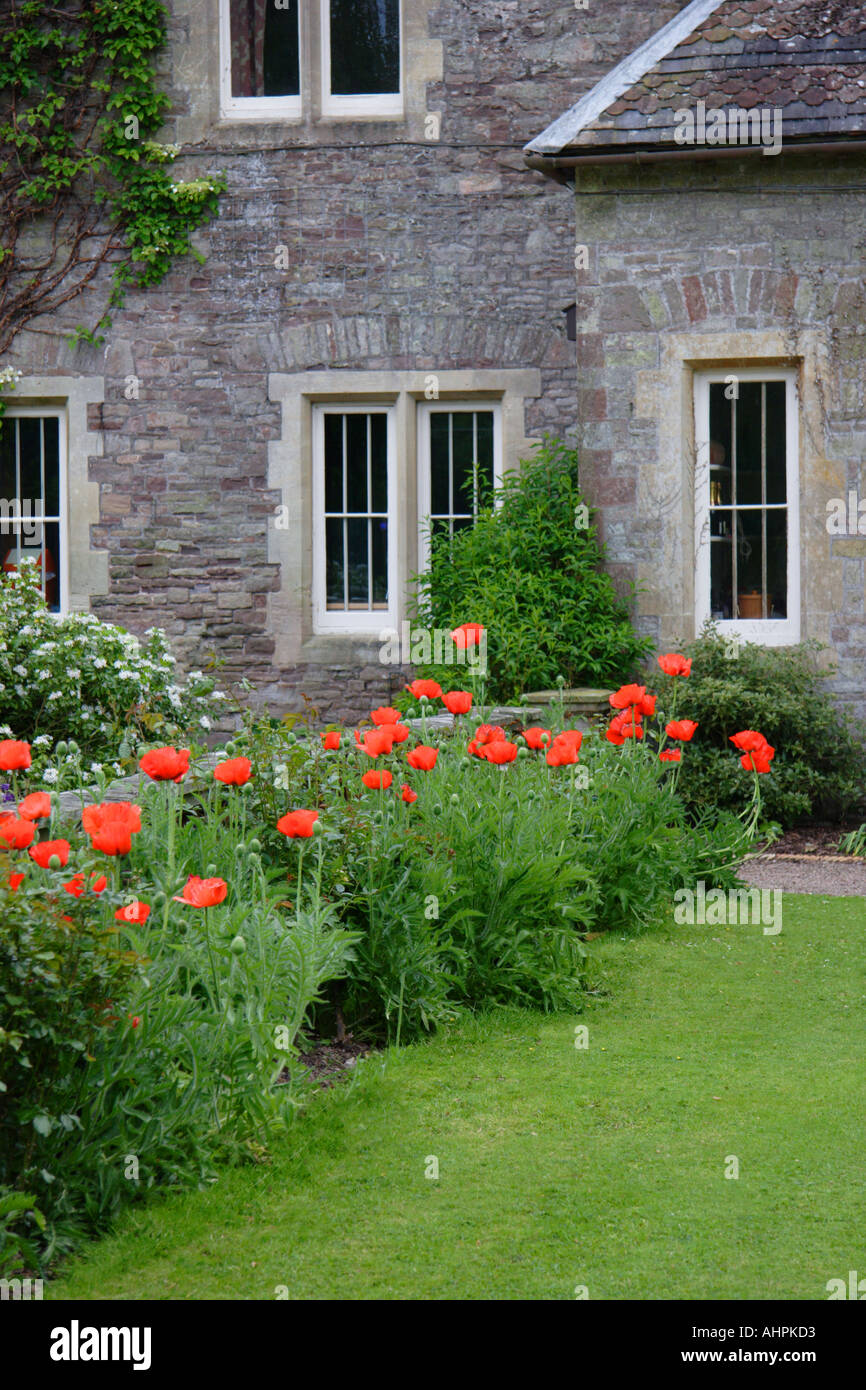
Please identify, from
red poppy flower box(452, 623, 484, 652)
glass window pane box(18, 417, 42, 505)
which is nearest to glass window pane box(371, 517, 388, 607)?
glass window pane box(18, 417, 42, 505)

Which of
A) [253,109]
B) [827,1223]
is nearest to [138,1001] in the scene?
[827,1223]

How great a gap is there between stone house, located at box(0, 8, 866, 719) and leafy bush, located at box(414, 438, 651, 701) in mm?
314

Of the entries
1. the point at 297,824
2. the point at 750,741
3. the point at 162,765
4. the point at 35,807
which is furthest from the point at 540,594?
the point at 35,807

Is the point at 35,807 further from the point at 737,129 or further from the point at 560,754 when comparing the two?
the point at 737,129

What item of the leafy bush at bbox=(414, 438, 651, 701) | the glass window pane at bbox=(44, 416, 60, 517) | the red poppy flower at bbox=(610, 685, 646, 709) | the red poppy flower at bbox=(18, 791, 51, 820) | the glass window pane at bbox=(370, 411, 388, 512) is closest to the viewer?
the red poppy flower at bbox=(18, 791, 51, 820)

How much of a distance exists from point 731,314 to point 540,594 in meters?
2.18

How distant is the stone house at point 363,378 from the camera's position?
9.77 meters

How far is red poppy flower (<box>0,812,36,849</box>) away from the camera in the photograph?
10.6 ft

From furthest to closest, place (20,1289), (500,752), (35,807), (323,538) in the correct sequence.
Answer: (323,538) < (500,752) < (35,807) < (20,1289)

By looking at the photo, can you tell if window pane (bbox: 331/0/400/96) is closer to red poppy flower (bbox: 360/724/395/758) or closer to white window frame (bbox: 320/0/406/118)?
white window frame (bbox: 320/0/406/118)

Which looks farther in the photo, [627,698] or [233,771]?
[627,698]

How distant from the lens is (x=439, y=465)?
11.8m

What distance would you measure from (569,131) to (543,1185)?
751 cm

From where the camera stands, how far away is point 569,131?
9375mm
